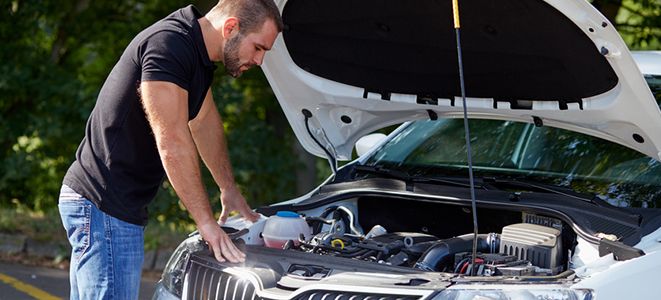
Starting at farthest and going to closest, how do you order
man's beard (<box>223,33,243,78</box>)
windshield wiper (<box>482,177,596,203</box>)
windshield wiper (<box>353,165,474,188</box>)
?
1. windshield wiper (<box>353,165,474,188</box>)
2. windshield wiper (<box>482,177,596,203</box>)
3. man's beard (<box>223,33,243,78</box>)

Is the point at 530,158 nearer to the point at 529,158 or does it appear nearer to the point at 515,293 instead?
the point at 529,158

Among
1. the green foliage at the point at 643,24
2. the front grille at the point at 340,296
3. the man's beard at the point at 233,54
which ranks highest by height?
the green foliage at the point at 643,24

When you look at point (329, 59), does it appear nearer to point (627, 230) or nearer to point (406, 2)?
point (406, 2)

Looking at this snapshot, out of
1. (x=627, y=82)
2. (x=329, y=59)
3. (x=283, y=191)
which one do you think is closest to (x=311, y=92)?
(x=329, y=59)

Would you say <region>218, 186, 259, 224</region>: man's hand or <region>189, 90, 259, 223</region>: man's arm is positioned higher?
<region>189, 90, 259, 223</region>: man's arm

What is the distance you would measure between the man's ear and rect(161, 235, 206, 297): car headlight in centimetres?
91

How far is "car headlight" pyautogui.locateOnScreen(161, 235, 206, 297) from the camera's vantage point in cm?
438

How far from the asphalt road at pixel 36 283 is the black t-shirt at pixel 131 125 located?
10.4ft

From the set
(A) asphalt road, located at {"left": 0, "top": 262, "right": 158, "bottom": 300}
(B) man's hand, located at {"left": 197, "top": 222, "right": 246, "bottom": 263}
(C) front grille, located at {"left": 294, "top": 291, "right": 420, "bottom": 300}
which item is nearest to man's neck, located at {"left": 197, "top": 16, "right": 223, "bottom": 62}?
(B) man's hand, located at {"left": 197, "top": 222, "right": 246, "bottom": 263}

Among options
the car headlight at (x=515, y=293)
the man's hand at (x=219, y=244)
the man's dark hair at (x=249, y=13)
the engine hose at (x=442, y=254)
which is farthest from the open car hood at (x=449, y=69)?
the man's hand at (x=219, y=244)

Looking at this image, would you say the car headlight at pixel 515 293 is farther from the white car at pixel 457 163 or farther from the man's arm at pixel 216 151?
the man's arm at pixel 216 151

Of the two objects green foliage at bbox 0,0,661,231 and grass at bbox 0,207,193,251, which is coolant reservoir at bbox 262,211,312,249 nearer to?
grass at bbox 0,207,193,251

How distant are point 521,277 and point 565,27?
45.4 inches

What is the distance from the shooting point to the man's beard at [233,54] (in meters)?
4.11
